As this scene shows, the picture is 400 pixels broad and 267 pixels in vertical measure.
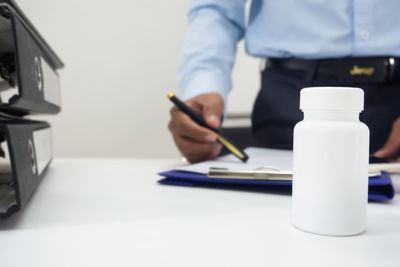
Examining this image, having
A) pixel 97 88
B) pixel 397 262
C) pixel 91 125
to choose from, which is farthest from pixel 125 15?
pixel 397 262

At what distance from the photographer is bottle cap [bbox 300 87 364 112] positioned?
252 mm

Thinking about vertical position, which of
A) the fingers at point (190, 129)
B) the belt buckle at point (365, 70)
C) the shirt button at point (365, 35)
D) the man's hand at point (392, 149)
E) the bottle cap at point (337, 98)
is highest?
the shirt button at point (365, 35)

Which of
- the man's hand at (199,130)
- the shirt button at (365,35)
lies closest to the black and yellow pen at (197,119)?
the man's hand at (199,130)

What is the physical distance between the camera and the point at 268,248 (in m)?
0.24

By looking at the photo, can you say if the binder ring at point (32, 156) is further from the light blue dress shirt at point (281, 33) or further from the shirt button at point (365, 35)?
the shirt button at point (365, 35)

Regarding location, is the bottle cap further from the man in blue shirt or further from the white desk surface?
the man in blue shirt

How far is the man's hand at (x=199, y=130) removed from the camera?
60cm

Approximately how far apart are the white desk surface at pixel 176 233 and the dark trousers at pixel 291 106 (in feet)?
1.16

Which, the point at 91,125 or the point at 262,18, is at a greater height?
the point at 262,18

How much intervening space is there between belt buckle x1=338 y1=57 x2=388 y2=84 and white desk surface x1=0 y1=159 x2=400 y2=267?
1.12 feet

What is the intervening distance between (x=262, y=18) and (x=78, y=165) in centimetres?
51

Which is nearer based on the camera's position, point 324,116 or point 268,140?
point 324,116

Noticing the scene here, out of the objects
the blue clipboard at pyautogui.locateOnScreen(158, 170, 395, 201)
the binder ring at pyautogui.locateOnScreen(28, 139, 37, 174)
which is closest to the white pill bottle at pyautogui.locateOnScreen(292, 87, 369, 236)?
the blue clipboard at pyautogui.locateOnScreen(158, 170, 395, 201)

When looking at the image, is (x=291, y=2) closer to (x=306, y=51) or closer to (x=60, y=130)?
(x=306, y=51)
